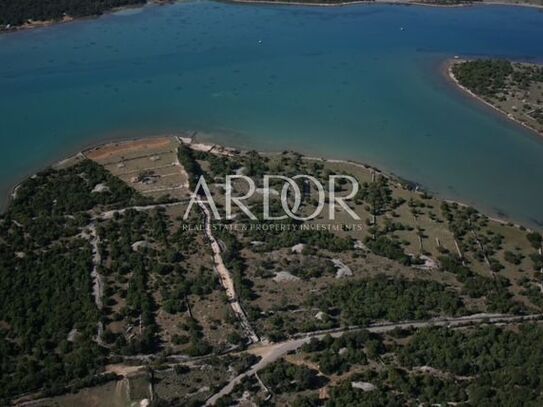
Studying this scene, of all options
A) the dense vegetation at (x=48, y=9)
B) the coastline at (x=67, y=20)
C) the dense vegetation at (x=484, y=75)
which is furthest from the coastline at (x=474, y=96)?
the dense vegetation at (x=48, y=9)

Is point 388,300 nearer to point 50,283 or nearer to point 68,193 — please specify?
point 50,283

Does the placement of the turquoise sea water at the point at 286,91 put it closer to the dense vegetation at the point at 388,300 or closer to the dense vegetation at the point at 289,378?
the dense vegetation at the point at 388,300

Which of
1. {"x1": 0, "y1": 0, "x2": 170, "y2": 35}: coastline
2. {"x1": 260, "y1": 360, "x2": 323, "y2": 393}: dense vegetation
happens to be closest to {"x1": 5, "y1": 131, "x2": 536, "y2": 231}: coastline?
{"x1": 260, "y1": 360, "x2": 323, "y2": 393}: dense vegetation

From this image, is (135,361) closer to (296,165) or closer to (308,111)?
(296,165)

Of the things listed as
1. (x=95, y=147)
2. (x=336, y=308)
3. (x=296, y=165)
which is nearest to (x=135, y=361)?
(x=336, y=308)

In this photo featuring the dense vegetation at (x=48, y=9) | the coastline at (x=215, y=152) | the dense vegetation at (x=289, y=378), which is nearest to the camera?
the dense vegetation at (x=289, y=378)

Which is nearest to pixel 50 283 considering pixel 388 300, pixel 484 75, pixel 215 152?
pixel 388 300

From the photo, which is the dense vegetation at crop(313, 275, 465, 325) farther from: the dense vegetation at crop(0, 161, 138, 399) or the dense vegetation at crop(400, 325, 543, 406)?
the dense vegetation at crop(0, 161, 138, 399)
